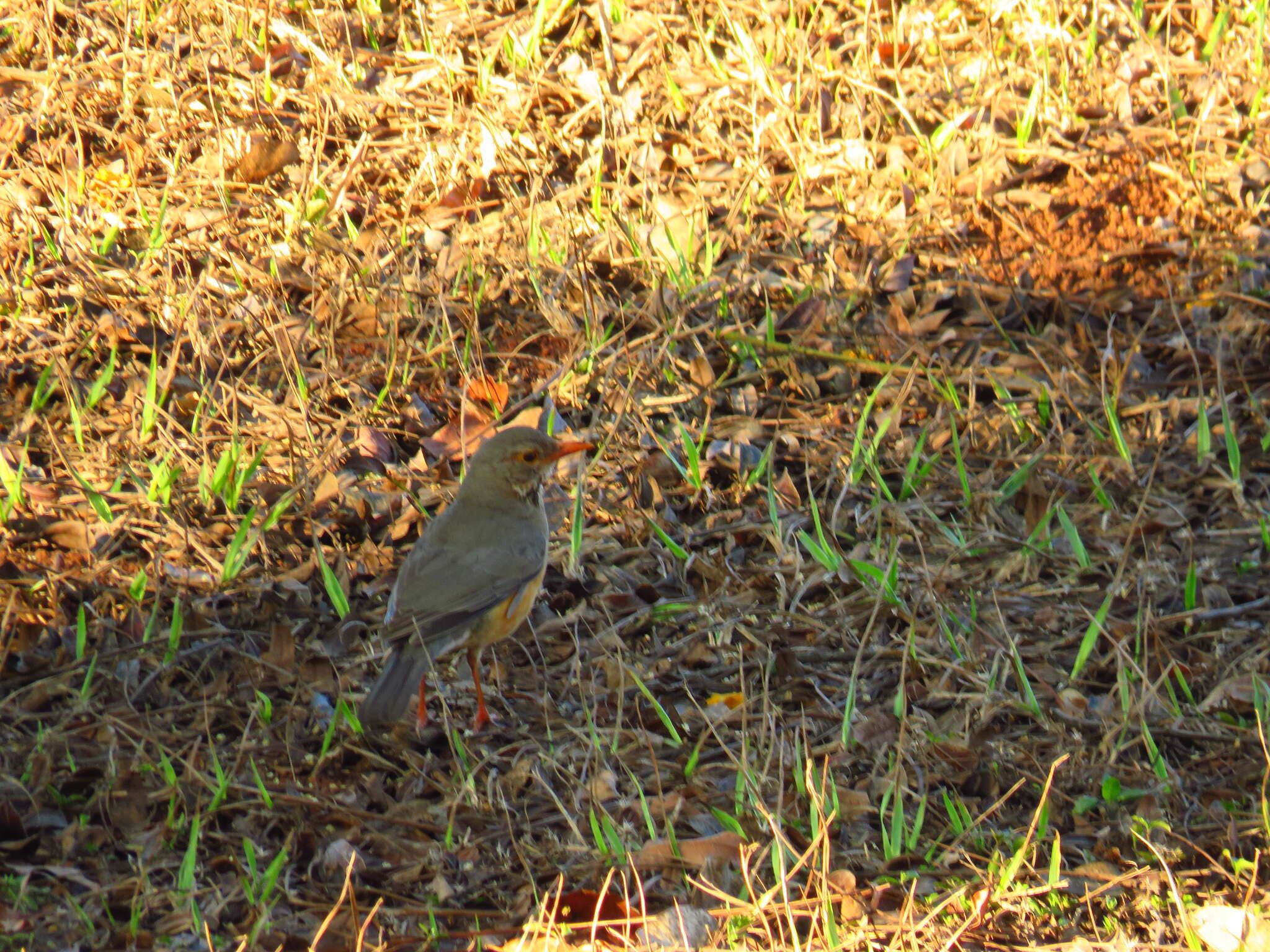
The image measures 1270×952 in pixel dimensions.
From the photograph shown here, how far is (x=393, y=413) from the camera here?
6461 mm

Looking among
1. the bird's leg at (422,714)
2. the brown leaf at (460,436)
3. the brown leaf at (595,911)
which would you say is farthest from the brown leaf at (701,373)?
the brown leaf at (595,911)

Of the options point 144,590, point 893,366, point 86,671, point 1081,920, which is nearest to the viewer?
point 1081,920

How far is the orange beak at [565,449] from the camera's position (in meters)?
5.53

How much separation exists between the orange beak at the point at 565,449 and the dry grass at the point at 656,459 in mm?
359

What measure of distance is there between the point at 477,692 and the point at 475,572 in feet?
1.40

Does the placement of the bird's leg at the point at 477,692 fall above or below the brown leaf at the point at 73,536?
below

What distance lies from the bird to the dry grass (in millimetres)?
233

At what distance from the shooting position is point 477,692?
5000 millimetres

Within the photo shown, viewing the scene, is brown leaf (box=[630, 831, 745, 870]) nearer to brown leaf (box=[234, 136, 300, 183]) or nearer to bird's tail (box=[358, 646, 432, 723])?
bird's tail (box=[358, 646, 432, 723])

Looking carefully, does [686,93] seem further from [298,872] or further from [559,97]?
[298,872]

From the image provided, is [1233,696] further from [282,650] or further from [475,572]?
[282,650]

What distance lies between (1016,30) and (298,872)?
6476mm

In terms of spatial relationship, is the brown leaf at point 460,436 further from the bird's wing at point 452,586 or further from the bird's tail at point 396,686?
the bird's tail at point 396,686

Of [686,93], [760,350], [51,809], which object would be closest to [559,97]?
[686,93]
